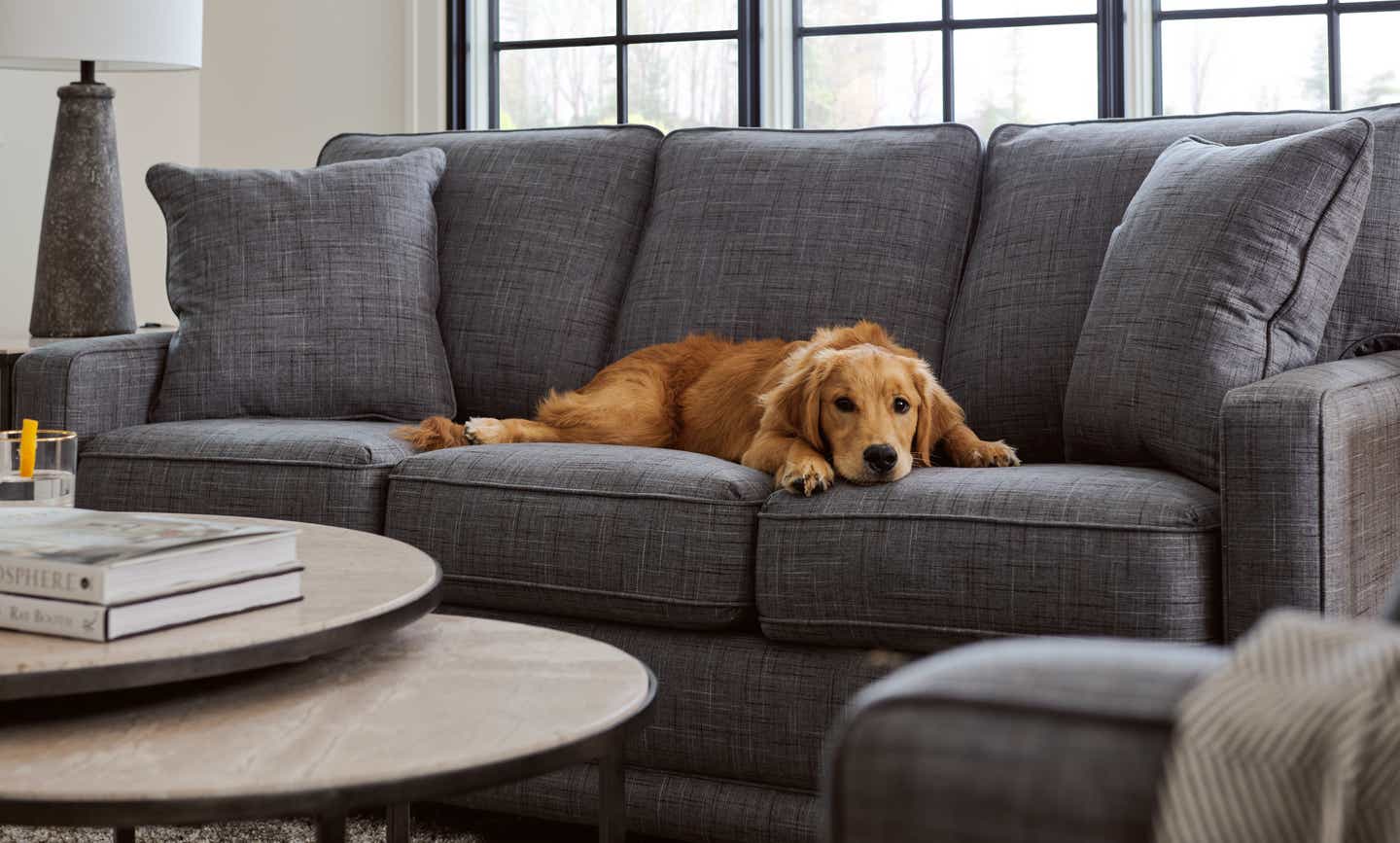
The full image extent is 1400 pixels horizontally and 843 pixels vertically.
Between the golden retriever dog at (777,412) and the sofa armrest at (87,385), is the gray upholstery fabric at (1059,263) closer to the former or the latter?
the golden retriever dog at (777,412)

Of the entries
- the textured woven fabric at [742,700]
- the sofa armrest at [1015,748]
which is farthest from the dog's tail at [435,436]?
the sofa armrest at [1015,748]

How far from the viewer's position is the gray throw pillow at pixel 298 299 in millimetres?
2732

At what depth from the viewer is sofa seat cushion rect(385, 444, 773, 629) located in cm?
197

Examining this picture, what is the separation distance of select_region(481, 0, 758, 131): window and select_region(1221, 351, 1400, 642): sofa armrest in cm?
312

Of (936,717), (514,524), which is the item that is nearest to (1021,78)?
(514,524)

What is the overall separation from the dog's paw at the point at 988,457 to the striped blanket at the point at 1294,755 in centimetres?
166

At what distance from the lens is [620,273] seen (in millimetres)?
2881

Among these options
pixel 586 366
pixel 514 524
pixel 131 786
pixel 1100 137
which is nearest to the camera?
pixel 131 786

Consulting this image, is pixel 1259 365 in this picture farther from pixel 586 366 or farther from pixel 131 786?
pixel 131 786

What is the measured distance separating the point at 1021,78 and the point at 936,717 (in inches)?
164

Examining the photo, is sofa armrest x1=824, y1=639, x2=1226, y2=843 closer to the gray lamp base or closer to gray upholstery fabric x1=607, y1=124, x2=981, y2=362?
gray upholstery fabric x1=607, y1=124, x2=981, y2=362

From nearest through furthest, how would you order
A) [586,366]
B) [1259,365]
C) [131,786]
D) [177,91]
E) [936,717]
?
[936,717]
[131,786]
[1259,365]
[586,366]
[177,91]

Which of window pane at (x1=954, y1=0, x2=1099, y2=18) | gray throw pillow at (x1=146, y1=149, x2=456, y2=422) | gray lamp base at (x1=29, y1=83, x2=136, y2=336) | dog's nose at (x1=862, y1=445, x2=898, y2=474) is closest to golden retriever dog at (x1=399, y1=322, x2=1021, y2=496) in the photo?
dog's nose at (x1=862, y1=445, x2=898, y2=474)

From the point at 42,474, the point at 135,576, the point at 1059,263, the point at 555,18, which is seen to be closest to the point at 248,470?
the point at 42,474
